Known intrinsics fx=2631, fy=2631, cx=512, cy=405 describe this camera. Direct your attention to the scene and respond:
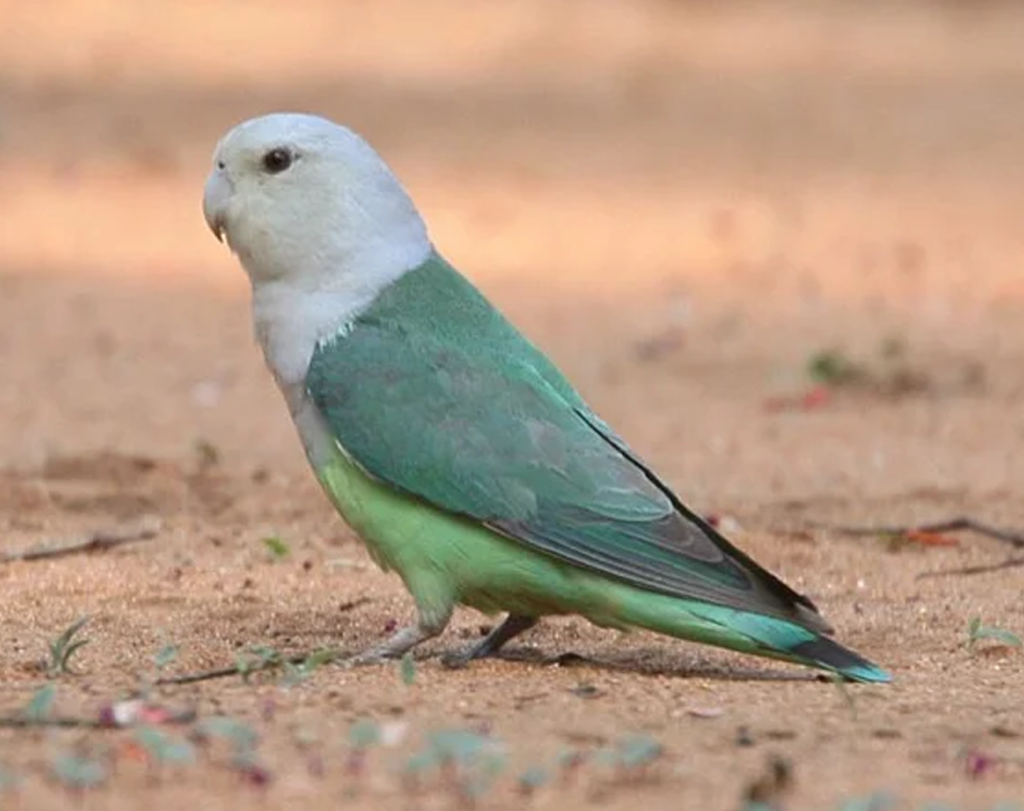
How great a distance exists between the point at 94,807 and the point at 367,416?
1.21 m

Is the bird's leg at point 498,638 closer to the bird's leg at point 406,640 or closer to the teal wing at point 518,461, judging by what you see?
the bird's leg at point 406,640

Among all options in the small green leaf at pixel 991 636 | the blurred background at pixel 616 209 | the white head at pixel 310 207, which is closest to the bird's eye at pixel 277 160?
the white head at pixel 310 207

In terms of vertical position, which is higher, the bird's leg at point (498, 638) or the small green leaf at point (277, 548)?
the small green leaf at point (277, 548)

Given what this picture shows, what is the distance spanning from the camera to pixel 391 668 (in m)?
4.23

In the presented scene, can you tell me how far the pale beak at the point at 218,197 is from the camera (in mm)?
→ 4566

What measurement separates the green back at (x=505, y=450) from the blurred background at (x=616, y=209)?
1.86 meters

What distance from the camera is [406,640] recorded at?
4320 millimetres

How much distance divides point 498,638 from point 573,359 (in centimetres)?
366

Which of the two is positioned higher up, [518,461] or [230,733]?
[518,461]

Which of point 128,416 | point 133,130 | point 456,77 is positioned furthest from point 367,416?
point 456,77

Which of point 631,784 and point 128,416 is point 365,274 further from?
point 128,416

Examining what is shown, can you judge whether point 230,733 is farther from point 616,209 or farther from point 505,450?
point 616,209

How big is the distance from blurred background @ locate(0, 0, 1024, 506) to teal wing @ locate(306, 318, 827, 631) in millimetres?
1890

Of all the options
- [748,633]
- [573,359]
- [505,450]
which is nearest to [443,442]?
[505,450]
